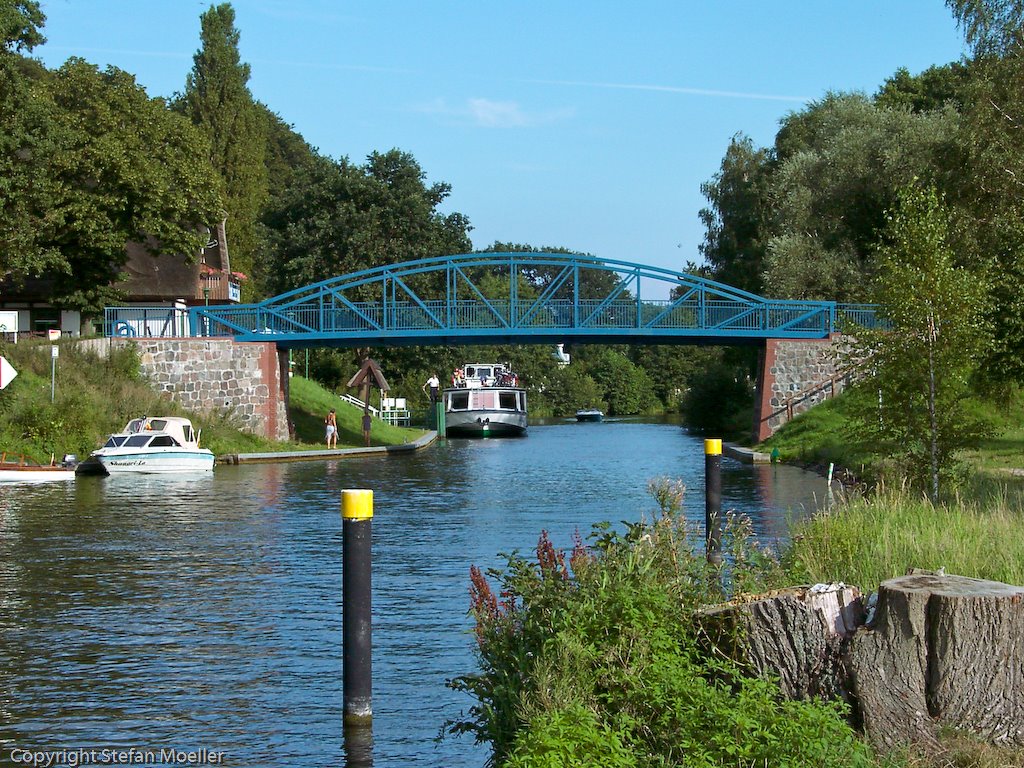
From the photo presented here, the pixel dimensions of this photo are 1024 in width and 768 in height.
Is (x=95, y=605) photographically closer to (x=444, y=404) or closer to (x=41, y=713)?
(x=41, y=713)

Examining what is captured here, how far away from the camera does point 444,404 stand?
242 ft

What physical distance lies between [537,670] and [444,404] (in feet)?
218

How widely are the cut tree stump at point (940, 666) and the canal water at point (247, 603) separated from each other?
3054mm

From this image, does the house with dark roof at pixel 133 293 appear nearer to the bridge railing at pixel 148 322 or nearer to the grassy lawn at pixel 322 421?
the bridge railing at pixel 148 322

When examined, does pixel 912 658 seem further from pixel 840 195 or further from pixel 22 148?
pixel 840 195

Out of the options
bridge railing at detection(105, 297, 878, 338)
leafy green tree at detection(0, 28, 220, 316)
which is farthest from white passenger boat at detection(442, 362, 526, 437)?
leafy green tree at detection(0, 28, 220, 316)

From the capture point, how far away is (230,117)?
7894 centimetres

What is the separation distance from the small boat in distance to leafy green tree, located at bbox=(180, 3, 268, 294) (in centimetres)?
4474

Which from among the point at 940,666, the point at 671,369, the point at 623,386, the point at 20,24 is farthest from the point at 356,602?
the point at 671,369

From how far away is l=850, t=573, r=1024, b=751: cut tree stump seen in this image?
24.5ft

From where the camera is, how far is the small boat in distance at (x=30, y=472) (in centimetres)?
3319

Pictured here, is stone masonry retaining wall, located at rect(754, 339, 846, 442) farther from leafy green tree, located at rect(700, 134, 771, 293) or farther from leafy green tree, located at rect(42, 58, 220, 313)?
leafy green tree, located at rect(42, 58, 220, 313)

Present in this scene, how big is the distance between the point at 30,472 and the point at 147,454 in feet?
15.4

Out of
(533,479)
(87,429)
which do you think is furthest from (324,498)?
(87,429)
